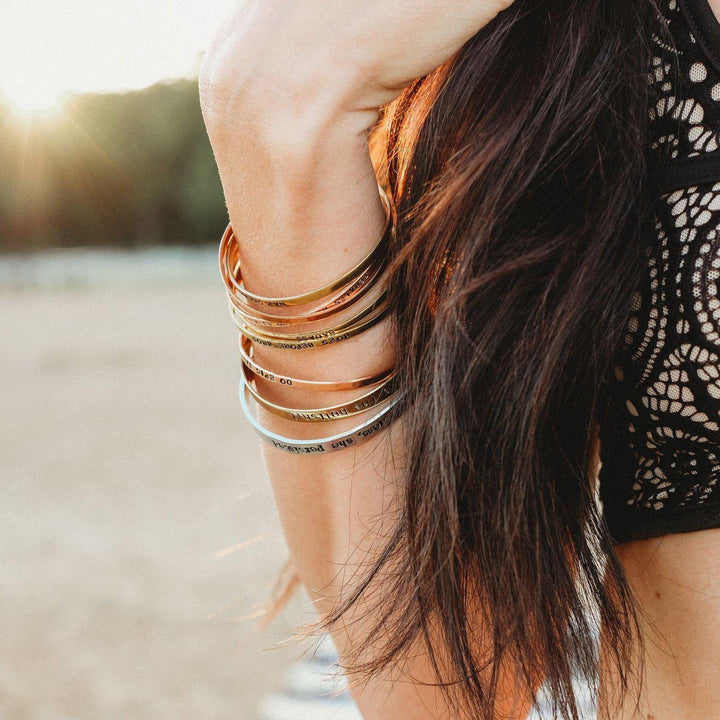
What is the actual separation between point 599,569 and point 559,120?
1.64 ft

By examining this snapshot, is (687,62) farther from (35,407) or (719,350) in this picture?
(35,407)

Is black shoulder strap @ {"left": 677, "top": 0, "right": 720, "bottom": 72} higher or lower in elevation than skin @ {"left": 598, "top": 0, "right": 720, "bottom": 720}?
higher

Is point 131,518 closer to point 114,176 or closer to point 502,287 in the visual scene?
point 502,287

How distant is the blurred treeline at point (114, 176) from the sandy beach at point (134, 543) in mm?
17852

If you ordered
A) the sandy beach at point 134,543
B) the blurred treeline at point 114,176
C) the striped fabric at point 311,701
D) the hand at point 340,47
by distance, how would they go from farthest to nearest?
the blurred treeline at point 114,176, the sandy beach at point 134,543, the striped fabric at point 311,701, the hand at point 340,47

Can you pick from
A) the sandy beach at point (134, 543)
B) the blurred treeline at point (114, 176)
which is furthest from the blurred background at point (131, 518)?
the blurred treeline at point (114, 176)

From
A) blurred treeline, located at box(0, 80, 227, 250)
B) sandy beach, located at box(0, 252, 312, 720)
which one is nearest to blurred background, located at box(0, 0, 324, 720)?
sandy beach, located at box(0, 252, 312, 720)

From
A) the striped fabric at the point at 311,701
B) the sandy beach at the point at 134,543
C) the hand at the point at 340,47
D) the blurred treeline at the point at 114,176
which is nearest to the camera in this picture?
the hand at the point at 340,47

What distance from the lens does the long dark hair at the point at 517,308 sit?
2.84ft

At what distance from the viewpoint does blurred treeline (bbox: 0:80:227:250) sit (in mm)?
27297

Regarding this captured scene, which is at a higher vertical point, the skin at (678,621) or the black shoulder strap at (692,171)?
the black shoulder strap at (692,171)

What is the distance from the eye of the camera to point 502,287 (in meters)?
0.88

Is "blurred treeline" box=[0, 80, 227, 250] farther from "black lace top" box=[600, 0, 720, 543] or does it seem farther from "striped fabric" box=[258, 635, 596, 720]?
"black lace top" box=[600, 0, 720, 543]

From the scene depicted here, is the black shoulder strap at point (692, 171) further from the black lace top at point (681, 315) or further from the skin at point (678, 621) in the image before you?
the skin at point (678, 621)
